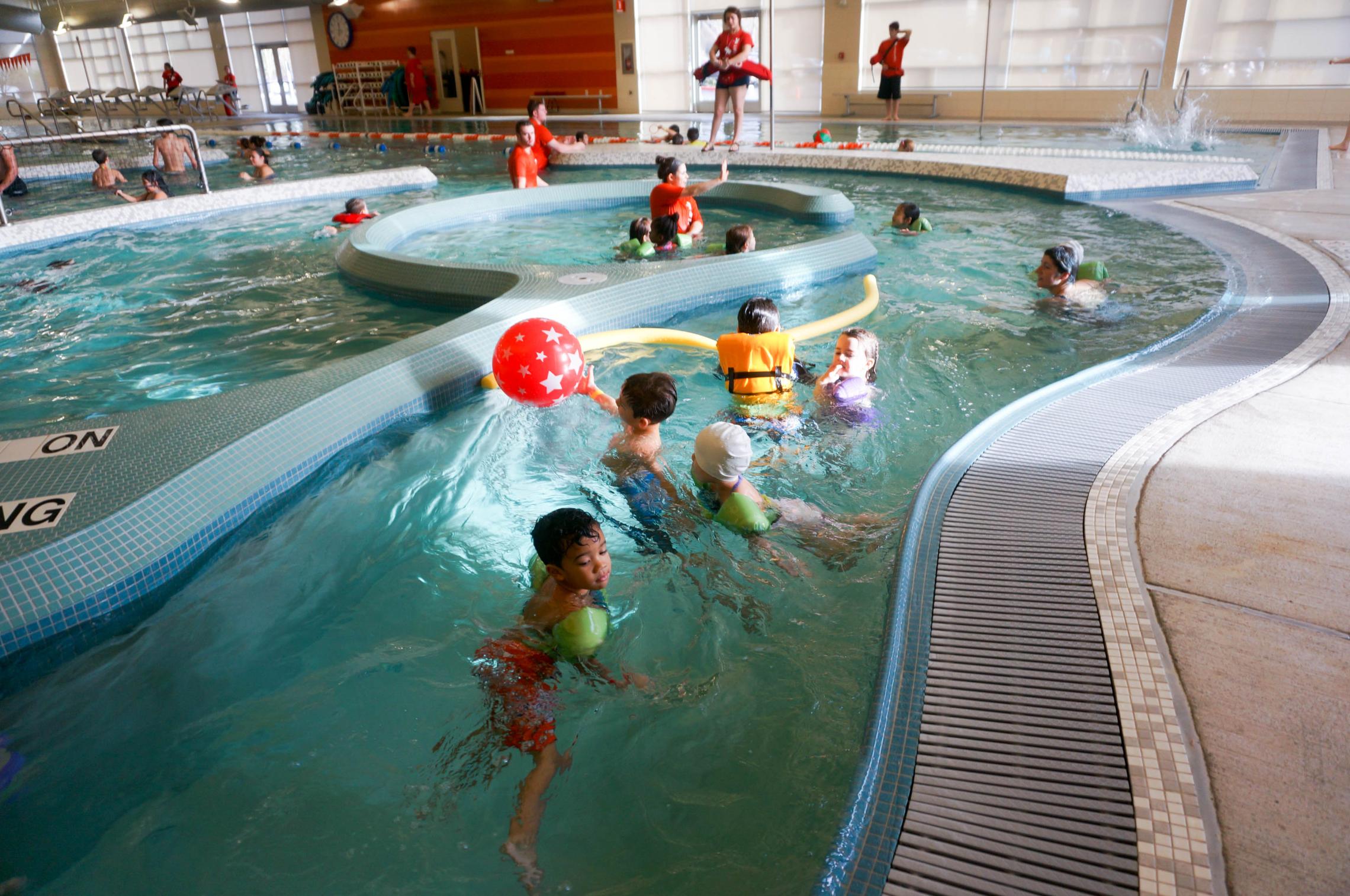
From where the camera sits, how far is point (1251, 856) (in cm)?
153

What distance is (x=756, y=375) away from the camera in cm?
389

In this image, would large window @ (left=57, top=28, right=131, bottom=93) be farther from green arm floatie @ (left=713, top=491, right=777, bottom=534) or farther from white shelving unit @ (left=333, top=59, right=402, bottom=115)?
green arm floatie @ (left=713, top=491, right=777, bottom=534)

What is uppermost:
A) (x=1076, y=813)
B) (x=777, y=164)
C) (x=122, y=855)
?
(x=777, y=164)

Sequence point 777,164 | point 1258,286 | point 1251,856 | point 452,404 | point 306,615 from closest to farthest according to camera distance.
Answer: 1. point 1251,856
2. point 306,615
3. point 452,404
4. point 1258,286
5. point 777,164

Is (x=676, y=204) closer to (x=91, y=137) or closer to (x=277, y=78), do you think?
(x=91, y=137)

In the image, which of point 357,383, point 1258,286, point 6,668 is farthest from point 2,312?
point 1258,286

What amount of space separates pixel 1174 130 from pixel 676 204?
10.4m

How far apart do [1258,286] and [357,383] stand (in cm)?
562

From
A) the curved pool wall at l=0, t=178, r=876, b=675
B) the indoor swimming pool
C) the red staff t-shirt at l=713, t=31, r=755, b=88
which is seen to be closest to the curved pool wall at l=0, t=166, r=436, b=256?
the indoor swimming pool

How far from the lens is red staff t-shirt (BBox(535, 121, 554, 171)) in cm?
1092

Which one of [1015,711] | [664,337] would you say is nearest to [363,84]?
[664,337]

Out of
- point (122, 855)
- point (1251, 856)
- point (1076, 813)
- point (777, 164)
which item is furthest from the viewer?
point (777, 164)

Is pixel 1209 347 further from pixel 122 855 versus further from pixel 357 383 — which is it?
pixel 122 855

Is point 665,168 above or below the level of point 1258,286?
above
